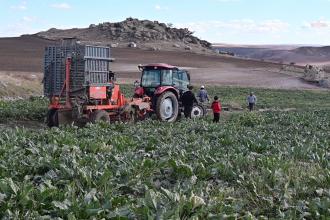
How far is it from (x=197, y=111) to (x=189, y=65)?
45.5m

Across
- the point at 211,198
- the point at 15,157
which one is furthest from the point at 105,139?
the point at 211,198

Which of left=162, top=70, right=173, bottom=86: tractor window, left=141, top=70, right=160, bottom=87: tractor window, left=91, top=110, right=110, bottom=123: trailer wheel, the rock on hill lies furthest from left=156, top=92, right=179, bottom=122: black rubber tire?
the rock on hill

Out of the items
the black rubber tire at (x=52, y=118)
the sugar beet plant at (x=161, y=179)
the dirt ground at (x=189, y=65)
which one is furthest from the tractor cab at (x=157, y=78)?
the dirt ground at (x=189, y=65)

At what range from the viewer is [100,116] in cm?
1791

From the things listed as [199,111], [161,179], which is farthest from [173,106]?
[161,179]

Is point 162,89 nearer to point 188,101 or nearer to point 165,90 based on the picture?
point 165,90

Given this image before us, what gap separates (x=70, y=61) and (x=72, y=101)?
1226 millimetres

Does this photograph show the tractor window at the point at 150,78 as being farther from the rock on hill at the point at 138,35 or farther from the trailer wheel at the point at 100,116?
the rock on hill at the point at 138,35

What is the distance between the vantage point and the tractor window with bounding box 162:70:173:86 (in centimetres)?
2133

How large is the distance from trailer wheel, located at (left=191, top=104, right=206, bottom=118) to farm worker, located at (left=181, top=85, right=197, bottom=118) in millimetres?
350

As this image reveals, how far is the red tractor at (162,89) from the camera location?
2081 centimetres

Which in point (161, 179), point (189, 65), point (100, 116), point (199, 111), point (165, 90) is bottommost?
point (199, 111)

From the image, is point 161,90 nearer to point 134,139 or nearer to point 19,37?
point 134,139

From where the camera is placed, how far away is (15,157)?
9.40 meters
